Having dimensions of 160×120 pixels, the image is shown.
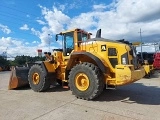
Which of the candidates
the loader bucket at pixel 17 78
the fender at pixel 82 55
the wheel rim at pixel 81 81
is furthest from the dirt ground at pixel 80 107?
the loader bucket at pixel 17 78

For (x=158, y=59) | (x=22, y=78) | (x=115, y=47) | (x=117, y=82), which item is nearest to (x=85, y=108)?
(x=117, y=82)

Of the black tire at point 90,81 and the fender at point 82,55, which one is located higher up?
the fender at point 82,55

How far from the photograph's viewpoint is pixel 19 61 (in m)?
32.9

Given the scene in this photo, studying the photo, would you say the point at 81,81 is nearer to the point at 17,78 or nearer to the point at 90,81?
the point at 90,81

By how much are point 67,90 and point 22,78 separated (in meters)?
2.31

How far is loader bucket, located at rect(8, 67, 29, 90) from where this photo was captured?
30.3 feet

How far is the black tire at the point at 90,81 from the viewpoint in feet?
21.4

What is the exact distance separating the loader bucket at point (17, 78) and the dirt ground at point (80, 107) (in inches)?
60.4

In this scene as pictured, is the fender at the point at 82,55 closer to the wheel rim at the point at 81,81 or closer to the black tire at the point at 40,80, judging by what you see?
the wheel rim at the point at 81,81

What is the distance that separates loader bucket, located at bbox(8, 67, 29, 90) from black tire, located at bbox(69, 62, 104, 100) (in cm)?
336

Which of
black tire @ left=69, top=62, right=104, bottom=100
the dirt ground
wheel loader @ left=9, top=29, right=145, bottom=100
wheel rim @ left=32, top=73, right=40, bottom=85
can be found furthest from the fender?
wheel rim @ left=32, top=73, right=40, bottom=85

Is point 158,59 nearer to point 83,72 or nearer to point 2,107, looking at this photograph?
point 83,72

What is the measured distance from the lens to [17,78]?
922cm

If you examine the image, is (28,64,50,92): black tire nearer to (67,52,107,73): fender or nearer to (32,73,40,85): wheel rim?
(32,73,40,85): wheel rim
